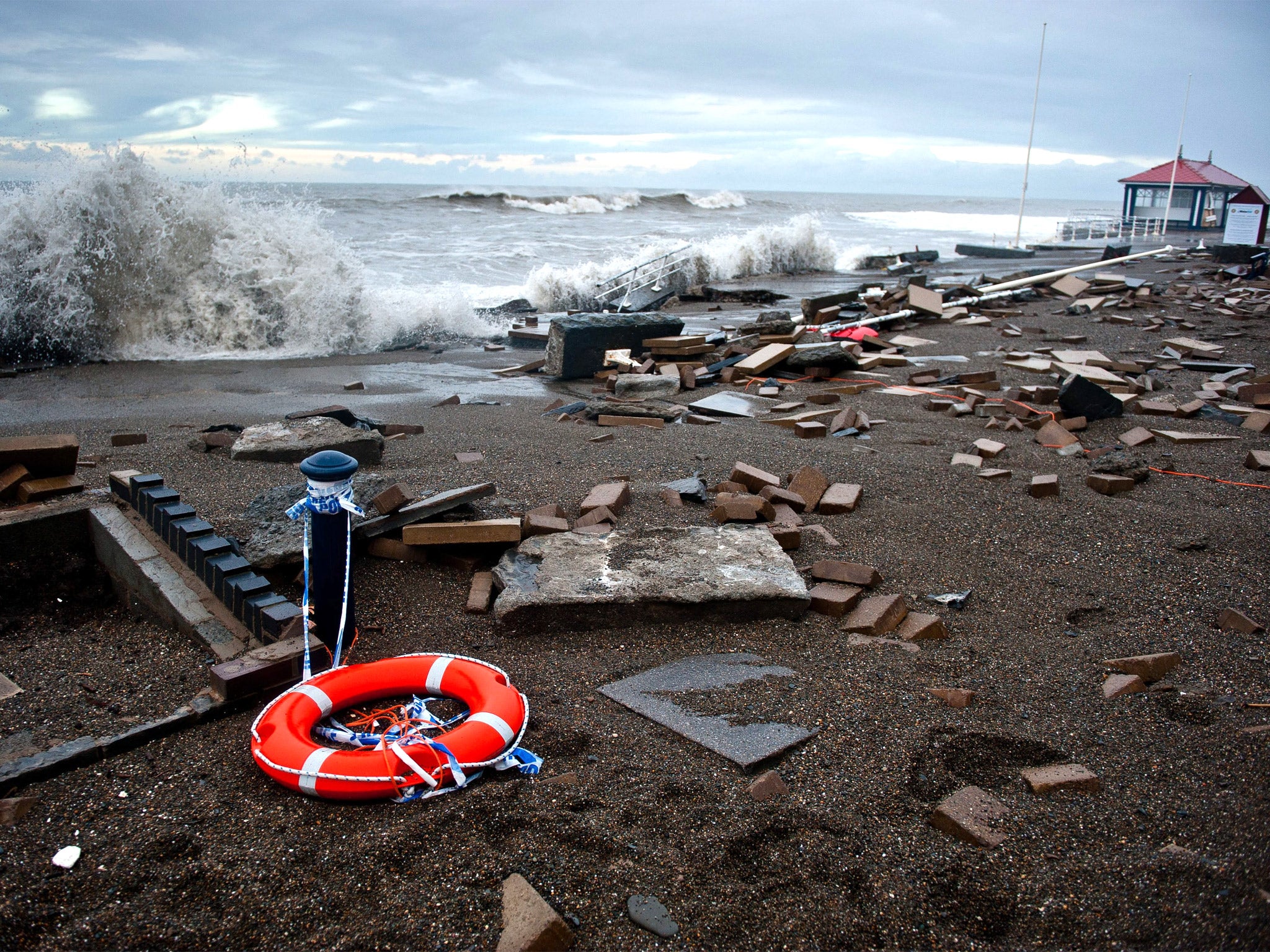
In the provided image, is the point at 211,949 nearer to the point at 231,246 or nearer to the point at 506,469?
the point at 506,469

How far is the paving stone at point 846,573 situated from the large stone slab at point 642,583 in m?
0.15

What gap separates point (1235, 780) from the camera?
97.0 inches

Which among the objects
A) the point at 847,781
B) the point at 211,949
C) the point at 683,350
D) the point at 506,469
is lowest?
the point at 211,949

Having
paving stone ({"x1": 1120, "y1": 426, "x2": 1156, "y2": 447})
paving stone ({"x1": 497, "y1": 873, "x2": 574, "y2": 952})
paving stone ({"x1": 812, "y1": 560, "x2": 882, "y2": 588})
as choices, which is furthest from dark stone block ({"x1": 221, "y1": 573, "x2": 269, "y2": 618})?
paving stone ({"x1": 1120, "y1": 426, "x2": 1156, "y2": 447})

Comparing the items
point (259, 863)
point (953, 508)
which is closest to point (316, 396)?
point (953, 508)

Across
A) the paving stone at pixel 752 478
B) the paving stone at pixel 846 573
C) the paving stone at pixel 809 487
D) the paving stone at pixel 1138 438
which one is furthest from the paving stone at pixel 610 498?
the paving stone at pixel 1138 438

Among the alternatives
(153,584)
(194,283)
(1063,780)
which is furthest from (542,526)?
(194,283)

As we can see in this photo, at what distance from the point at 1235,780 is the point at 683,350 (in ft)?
23.6

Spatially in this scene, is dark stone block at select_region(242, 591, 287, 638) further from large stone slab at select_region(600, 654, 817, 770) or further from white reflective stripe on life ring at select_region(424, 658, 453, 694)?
large stone slab at select_region(600, 654, 817, 770)

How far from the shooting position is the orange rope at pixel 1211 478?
517 cm

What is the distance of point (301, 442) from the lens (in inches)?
217

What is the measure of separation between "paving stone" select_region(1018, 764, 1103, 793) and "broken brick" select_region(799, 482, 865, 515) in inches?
88.7

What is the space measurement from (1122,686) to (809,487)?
2.08 metres

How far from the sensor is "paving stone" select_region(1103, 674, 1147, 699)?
2.99m
